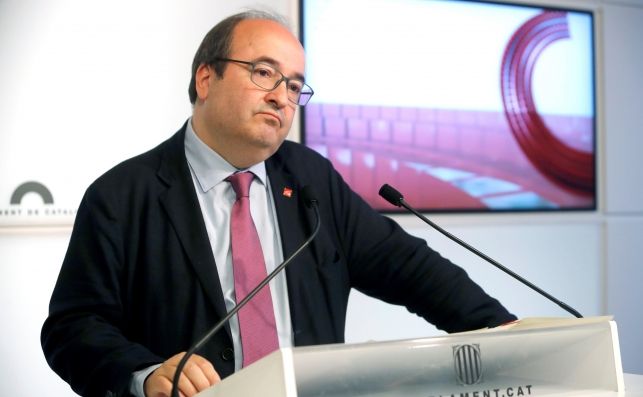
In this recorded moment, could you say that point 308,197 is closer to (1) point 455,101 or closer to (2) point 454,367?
(2) point 454,367

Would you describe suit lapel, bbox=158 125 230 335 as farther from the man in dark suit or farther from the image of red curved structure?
the image of red curved structure

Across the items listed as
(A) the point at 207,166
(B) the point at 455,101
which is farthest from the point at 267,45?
(B) the point at 455,101

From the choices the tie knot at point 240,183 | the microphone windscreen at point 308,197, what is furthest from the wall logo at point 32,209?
the microphone windscreen at point 308,197

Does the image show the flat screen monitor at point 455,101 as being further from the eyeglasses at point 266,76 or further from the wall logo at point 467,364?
the wall logo at point 467,364

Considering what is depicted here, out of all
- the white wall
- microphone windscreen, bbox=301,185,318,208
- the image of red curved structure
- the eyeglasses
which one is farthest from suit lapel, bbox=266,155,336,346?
the image of red curved structure

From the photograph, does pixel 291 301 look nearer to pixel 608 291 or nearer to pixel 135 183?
pixel 135 183

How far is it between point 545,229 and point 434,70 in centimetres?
94

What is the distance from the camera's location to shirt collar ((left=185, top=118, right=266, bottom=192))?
202 centimetres

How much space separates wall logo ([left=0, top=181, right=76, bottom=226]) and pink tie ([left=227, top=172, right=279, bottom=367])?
3.82ft

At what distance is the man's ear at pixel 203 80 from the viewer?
2.12 m

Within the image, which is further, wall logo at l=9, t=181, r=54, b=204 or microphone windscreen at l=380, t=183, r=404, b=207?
wall logo at l=9, t=181, r=54, b=204

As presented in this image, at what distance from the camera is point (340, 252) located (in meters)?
2.14

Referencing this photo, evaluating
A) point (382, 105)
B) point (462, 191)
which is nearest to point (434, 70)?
point (382, 105)

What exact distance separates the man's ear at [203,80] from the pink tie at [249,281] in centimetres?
26
